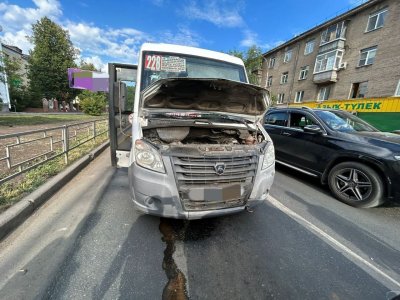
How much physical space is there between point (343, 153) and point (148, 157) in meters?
3.87

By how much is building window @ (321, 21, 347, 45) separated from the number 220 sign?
22.2 m

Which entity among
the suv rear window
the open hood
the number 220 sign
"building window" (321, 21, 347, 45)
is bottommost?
the suv rear window

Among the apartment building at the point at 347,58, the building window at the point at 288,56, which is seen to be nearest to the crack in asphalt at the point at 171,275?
the apartment building at the point at 347,58

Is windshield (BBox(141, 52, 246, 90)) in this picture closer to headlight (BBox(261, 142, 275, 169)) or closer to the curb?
headlight (BBox(261, 142, 275, 169))

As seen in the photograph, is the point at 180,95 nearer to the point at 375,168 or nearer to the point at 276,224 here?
the point at 276,224

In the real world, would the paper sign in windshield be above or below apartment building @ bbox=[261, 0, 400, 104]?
below

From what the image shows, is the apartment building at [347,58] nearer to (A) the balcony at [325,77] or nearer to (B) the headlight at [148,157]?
(A) the balcony at [325,77]

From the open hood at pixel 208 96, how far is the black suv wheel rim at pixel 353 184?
2257 millimetres

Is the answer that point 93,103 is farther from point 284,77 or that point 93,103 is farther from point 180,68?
point 180,68

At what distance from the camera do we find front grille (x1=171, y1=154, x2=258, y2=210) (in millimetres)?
2291

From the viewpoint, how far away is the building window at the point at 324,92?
20.4 m

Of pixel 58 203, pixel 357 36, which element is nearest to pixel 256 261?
pixel 58 203

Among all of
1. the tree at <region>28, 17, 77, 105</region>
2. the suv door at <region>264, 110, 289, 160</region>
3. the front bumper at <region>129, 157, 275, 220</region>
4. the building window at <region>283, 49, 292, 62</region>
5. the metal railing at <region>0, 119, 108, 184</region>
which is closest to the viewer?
the front bumper at <region>129, 157, 275, 220</region>

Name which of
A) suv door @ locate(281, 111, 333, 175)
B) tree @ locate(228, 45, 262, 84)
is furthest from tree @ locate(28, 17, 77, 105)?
suv door @ locate(281, 111, 333, 175)
